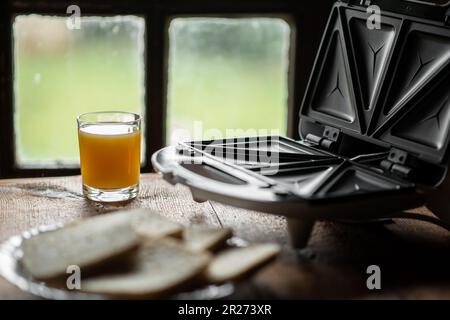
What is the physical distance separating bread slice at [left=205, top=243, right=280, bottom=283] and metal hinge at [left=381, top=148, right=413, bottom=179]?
0.37 m

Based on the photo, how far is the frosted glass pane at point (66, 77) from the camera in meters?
2.27

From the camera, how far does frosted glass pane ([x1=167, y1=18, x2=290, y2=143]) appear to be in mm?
2396

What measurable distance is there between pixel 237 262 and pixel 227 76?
4.78 ft

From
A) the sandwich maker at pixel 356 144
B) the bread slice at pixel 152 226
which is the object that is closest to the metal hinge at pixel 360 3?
the sandwich maker at pixel 356 144

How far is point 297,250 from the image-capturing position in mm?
1284

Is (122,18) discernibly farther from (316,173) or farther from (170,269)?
(170,269)

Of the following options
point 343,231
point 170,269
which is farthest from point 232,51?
point 170,269

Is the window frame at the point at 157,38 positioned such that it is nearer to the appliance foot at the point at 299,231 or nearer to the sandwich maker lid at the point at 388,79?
the sandwich maker lid at the point at 388,79

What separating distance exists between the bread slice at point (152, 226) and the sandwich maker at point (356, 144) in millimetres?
90

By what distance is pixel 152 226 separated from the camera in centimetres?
122

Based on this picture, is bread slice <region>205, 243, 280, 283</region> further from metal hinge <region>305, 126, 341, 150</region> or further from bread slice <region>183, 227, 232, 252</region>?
metal hinge <region>305, 126, 341, 150</region>

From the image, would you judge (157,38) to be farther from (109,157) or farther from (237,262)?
(237,262)

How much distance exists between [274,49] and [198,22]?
0.29 meters
